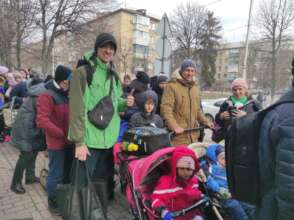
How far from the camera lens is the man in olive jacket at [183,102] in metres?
4.29

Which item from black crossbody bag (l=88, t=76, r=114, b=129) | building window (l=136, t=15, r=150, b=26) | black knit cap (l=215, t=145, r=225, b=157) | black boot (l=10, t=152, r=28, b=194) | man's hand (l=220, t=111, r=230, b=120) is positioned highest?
building window (l=136, t=15, r=150, b=26)

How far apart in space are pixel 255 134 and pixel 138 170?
183 centimetres

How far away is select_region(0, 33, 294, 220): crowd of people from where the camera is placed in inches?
123

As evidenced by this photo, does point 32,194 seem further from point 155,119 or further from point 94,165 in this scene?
point 155,119

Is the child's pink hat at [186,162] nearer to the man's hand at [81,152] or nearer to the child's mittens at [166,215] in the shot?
the child's mittens at [166,215]

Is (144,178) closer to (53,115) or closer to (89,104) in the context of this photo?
(89,104)

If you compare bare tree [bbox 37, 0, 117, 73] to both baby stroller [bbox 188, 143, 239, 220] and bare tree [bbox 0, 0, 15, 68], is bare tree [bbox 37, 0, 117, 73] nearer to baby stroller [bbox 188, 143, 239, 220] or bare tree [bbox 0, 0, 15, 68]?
bare tree [bbox 0, 0, 15, 68]

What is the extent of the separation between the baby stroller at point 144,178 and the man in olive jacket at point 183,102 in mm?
934

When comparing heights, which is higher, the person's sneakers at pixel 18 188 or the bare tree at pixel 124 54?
the bare tree at pixel 124 54

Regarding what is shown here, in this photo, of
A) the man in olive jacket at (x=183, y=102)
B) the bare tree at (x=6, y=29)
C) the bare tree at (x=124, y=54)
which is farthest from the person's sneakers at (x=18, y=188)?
the bare tree at (x=124, y=54)

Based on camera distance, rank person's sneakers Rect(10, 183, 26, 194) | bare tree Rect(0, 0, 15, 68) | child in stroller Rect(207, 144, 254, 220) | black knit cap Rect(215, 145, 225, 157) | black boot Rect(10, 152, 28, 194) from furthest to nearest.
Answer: bare tree Rect(0, 0, 15, 68) → person's sneakers Rect(10, 183, 26, 194) → black boot Rect(10, 152, 28, 194) → black knit cap Rect(215, 145, 225, 157) → child in stroller Rect(207, 144, 254, 220)

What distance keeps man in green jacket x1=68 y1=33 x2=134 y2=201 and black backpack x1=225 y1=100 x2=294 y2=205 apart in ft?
5.91

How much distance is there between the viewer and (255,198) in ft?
5.21

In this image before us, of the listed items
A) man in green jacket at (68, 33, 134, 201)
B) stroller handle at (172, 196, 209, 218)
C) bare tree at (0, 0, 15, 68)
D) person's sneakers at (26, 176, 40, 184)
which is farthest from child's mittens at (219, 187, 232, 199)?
bare tree at (0, 0, 15, 68)
